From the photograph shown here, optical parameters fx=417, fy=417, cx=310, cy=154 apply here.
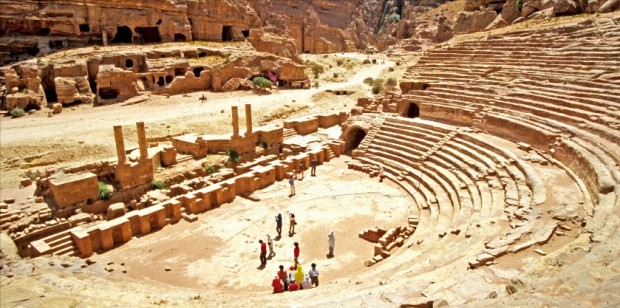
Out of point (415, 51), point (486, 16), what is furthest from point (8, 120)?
point (415, 51)

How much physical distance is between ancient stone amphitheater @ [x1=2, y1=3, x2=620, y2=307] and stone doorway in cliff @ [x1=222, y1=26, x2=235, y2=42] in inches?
797

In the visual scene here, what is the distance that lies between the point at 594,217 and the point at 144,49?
1298 inches

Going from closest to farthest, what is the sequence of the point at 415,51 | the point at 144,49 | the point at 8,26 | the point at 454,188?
1. the point at 454,188
2. the point at 8,26
3. the point at 144,49
4. the point at 415,51

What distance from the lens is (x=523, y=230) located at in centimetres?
962

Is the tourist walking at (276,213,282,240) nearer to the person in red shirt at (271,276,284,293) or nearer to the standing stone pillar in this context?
the person in red shirt at (271,276,284,293)

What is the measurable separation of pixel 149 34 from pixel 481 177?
112 ft

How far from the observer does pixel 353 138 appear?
24188 millimetres

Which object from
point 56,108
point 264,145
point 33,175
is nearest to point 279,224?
point 264,145

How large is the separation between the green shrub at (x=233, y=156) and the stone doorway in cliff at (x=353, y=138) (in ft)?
Answer: 20.7

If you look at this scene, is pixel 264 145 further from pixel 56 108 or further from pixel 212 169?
pixel 56 108

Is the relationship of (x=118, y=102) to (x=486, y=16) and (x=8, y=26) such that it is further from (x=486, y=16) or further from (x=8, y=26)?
(x=486, y=16)

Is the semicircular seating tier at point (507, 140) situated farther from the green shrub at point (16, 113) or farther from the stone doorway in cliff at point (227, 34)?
the stone doorway in cliff at point (227, 34)

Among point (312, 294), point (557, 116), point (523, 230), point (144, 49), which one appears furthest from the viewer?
point (144, 49)

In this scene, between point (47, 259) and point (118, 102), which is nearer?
point (47, 259)
